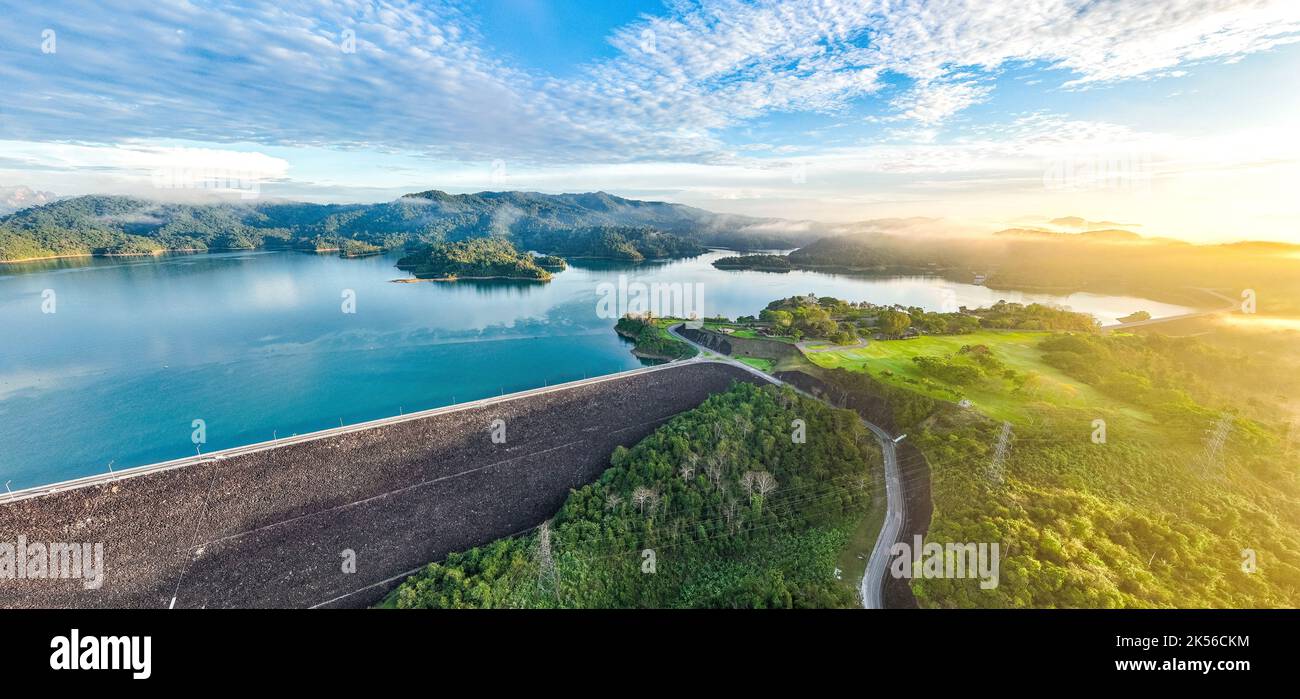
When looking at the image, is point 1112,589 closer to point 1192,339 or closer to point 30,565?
point 30,565

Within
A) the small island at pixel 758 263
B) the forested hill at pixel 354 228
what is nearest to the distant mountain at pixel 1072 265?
the small island at pixel 758 263

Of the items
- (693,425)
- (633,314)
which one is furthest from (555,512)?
(633,314)

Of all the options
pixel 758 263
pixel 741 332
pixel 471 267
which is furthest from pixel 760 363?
pixel 758 263

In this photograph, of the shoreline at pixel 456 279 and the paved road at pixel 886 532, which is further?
the shoreline at pixel 456 279

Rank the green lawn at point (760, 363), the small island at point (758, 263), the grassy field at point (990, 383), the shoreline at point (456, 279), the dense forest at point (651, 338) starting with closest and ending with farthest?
1. the grassy field at point (990, 383)
2. the green lawn at point (760, 363)
3. the dense forest at point (651, 338)
4. the shoreline at point (456, 279)
5. the small island at point (758, 263)

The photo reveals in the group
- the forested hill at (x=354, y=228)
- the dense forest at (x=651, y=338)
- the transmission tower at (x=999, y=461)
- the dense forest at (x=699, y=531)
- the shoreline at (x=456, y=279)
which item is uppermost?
the forested hill at (x=354, y=228)

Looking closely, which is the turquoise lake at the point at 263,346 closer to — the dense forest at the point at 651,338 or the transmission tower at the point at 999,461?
the dense forest at the point at 651,338
